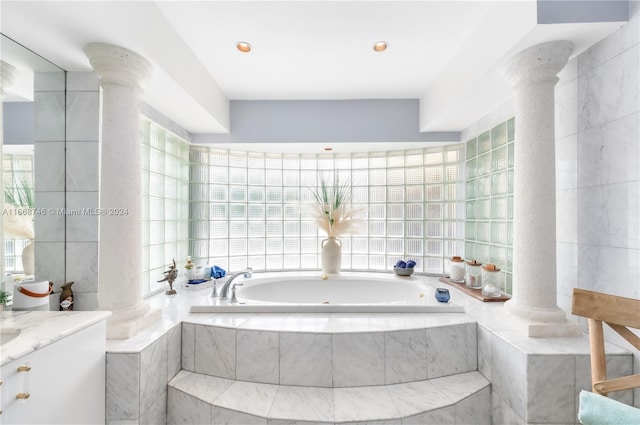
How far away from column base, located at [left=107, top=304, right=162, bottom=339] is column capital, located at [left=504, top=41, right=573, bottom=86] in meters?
2.61

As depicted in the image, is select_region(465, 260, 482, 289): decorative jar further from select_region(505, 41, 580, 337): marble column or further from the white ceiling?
the white ceiling

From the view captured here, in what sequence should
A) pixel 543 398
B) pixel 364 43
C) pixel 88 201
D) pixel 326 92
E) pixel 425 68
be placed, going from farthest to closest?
pixel 326 92 → pixel 425 68 → pixel 364 43 → pixel 88 201 → pixel 543 398

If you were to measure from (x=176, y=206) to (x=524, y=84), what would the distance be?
298cm

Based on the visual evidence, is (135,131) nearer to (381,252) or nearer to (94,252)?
(94,252)

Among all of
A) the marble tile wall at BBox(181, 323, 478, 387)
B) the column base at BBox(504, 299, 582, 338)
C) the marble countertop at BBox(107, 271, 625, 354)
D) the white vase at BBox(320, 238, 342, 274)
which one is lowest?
the marble tile wall at BBox(181, 323, 478, 387)

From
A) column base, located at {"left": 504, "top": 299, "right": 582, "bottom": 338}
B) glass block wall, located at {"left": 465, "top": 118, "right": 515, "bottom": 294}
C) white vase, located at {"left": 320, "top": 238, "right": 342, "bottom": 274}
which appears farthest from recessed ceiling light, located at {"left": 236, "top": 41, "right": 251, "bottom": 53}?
column base, located at {"left": 504, "top": 299, "right": 582, "bottom": 338}

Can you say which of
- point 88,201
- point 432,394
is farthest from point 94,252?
point 432,394

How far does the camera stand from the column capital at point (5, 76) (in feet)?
4.63

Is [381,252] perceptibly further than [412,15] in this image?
Yes

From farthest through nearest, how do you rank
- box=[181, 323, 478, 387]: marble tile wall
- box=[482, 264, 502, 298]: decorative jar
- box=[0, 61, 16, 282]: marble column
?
box=[482, 264, 502, 298]: decorative jar < box=[181, 323, 478, 387]: marble tile wall < box=[0, 61, 16, 282]: marble column

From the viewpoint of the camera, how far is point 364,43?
2.05 meters

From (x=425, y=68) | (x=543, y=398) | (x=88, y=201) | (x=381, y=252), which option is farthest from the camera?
(x=381, y=252)

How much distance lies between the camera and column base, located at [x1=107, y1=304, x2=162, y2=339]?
1586 millimetres

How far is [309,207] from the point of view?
3348mm
